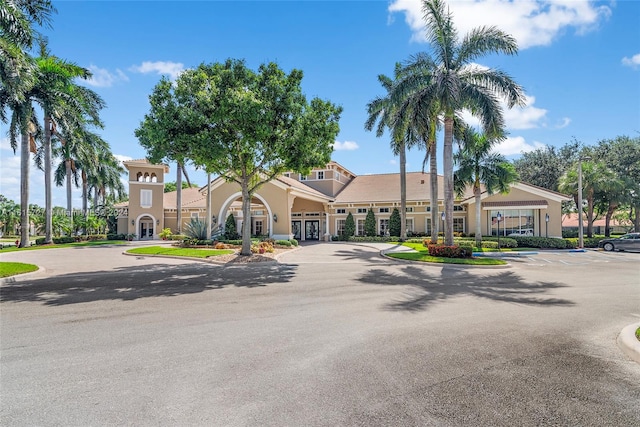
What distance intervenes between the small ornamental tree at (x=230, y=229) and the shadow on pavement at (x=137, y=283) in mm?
14353

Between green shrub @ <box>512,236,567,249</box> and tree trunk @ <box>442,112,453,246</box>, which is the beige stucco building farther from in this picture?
tree trunk @ <box>442,112,453,246</box>

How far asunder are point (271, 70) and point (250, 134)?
3.54 m

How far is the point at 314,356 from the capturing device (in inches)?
208

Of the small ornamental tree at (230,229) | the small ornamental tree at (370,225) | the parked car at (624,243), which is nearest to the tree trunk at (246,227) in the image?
the small ornamental tree at (230,229)

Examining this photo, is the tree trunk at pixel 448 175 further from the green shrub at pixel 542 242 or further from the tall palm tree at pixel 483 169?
the green shrub at pixel 542 242

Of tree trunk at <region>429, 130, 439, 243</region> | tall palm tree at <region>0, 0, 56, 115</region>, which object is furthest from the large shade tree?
tree trunk at <region>429, 130, 439, 243</region>

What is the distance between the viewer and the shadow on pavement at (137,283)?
962cm

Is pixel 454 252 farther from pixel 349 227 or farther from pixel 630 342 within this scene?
pixel 349 227

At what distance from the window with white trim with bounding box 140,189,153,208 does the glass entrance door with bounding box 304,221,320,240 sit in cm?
1685

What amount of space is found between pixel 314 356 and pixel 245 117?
11804 millimetres

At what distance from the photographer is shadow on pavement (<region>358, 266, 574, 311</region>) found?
9.30 meters

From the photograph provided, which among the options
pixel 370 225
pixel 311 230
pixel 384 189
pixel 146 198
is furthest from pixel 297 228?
pixel 146 198

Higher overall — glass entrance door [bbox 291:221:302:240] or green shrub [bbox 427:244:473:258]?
glass entrance door [bbox 291:221:302:240]

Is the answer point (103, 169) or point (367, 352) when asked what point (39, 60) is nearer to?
point (103, 169)
